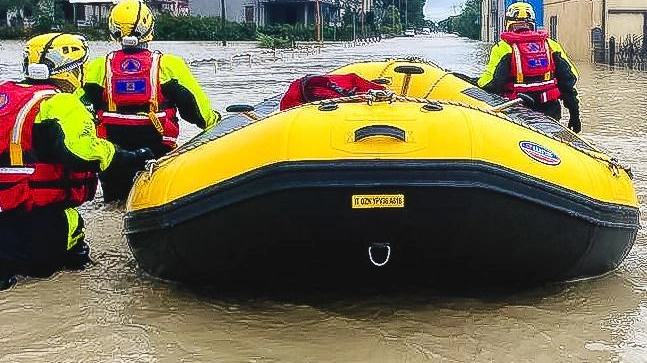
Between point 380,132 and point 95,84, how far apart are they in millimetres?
2662

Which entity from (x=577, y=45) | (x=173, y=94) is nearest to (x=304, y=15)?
(x=577, y=45)

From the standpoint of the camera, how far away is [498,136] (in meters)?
3.61

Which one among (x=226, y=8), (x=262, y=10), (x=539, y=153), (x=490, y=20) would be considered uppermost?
(x=226, y=8)

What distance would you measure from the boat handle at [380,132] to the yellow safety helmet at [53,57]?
165 centimetres

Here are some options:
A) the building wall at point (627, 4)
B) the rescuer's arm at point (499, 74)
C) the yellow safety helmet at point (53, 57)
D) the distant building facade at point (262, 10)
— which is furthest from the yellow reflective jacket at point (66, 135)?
the distant building facade at point (262, 10)

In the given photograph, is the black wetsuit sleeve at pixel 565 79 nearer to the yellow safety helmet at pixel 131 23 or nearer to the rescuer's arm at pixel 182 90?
the rescuer's arm at pixel 182 90

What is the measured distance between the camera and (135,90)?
553cm

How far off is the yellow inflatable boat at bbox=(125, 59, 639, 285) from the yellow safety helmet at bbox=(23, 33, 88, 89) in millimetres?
800

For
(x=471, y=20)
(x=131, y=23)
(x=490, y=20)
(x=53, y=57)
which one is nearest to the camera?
(x=53, y=57)

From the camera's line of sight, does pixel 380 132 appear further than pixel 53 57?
No

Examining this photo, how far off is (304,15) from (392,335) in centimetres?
6278

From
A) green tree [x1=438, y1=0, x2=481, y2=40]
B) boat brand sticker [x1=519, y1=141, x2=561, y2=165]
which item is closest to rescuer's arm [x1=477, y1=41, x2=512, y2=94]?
boat brand sticker [x1=519, y1=141, x2=561, y2=165]

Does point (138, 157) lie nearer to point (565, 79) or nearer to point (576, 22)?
point (565, 79)

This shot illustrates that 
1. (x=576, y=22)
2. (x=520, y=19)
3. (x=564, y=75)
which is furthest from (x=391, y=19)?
(x=520, y=19)
